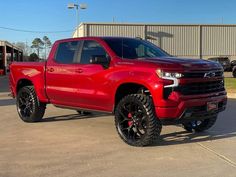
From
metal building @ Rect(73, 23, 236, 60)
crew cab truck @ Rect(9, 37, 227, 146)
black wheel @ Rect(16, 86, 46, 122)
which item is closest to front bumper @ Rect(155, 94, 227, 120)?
crew cab truck @ Rect(9, 37, 227, 146)

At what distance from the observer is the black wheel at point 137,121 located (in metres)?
8.01

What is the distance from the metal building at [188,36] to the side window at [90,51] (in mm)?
48227

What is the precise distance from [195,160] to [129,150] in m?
1.24

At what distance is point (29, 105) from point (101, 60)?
3.25m

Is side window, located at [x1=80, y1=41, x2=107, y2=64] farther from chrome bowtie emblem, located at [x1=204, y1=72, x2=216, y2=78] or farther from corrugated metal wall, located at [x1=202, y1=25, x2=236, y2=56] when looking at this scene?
corrugated metal wall, located at [x1=202, y1=25, x2=236, y2=56]

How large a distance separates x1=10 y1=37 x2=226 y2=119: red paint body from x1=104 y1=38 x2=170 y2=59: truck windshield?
0.17 m

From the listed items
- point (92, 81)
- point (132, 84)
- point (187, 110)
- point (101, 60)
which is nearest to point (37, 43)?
point (92, 81)

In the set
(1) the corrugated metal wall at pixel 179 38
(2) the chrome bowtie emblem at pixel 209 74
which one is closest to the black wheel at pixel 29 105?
(2) the chrome bowtie emblem at pixel 209 74

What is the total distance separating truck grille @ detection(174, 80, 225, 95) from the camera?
7.87 metres

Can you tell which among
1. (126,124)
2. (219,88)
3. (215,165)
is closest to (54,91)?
(126,124)

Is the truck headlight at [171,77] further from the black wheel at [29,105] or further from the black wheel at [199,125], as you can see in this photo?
the black wheel at [29,105]

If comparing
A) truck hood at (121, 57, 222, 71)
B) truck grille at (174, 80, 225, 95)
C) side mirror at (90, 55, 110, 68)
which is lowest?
truck grille at (174, 80, 225, 95)

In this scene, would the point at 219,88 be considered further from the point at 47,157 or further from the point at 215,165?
the point at 47,157

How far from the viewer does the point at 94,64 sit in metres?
9.06
